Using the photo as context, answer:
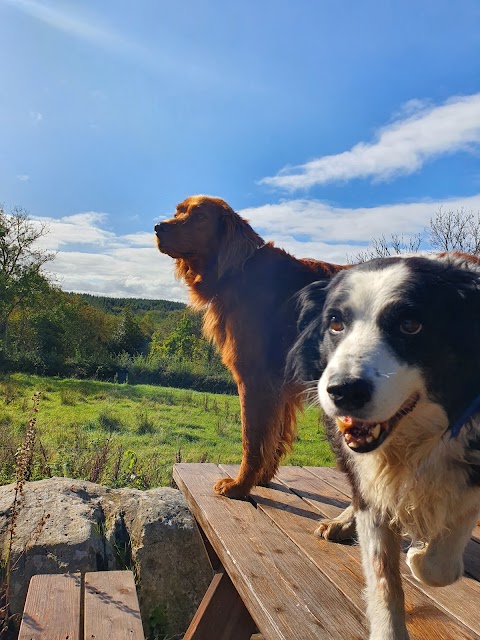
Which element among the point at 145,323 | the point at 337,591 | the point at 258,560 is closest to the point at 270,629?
the point at 337,591

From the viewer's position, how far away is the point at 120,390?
15.4 m

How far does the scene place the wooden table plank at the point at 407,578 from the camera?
72.4 inches

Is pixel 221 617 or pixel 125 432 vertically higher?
pixel 221 617

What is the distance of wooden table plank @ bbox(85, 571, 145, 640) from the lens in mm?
2013

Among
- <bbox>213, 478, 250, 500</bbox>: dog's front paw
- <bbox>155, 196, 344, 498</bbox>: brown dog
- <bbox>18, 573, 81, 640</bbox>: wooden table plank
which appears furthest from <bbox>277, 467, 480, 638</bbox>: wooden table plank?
<bbox>18, 573, 81, 640</bbox>: wooden table plank

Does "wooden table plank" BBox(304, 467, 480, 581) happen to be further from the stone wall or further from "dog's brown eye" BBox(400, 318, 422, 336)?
the stone wall

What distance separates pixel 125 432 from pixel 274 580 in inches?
322

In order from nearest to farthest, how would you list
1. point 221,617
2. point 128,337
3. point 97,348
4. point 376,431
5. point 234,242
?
1. point 376,431
2. point 221,617
3. point 234,242
4. point 97,348
5. point 128,337

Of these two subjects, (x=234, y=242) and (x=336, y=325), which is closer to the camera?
(x=336, y=325)

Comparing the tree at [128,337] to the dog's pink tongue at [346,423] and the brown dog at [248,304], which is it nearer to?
the brown dog at [248,304]

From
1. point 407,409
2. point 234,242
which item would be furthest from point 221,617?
point 234,242

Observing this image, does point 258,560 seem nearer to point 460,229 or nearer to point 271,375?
point 271,375

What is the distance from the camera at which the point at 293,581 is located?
2.07 metres

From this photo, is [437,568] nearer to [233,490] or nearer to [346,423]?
[346,423]
